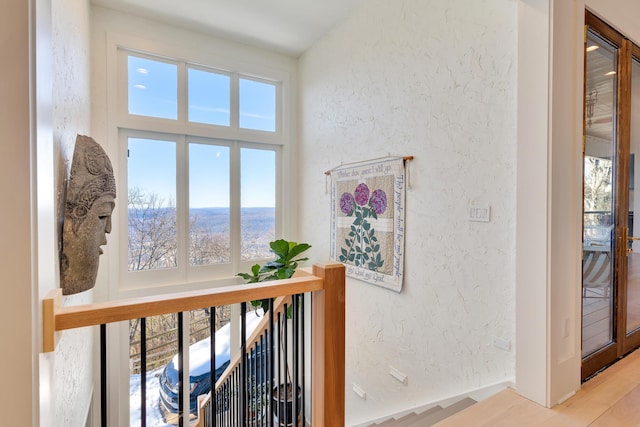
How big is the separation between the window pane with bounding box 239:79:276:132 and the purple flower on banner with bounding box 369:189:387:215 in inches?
85.2

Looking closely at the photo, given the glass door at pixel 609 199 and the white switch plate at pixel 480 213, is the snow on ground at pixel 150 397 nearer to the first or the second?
the white switch plate at pixel 480 213

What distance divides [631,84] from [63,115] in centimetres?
371

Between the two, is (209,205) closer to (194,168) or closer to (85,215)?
(194,168)

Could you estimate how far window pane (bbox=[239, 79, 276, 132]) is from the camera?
13.2 ft

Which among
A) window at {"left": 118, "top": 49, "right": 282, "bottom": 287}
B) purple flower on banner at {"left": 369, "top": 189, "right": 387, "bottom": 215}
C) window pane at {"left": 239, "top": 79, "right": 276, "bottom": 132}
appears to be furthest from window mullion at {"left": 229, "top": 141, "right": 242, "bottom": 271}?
purple flower on banner at {"left": 369, "top": 189, "right": 387, "bottom": 215}

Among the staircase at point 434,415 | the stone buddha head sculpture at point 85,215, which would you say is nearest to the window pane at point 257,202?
the stone buddha head sculpture at point 85,215

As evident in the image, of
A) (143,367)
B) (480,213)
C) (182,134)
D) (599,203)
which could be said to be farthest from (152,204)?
(599,203)

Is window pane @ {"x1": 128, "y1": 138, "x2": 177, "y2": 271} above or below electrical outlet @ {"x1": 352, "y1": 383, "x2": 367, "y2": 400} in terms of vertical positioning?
above

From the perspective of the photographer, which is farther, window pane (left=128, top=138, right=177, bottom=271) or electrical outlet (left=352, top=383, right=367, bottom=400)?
window pane (left=128, top=138, right=177, bottom=271)

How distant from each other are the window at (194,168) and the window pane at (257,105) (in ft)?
0.05

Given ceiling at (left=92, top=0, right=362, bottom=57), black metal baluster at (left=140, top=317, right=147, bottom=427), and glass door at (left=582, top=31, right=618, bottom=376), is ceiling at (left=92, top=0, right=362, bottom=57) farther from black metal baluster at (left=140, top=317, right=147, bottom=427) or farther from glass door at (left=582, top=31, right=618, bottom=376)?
black metal baluster at (left=140, top=317, right=147, bottom=427)

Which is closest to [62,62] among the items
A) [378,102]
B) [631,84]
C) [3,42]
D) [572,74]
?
[3,42]

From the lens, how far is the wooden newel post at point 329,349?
114 centimetres

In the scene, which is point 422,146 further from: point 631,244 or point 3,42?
point 3,42
